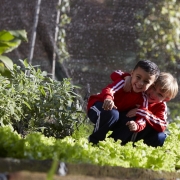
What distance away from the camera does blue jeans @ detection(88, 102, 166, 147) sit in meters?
4.23

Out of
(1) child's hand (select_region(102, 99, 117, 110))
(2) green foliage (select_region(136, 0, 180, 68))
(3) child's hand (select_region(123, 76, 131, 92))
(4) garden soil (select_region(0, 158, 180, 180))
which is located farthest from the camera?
(2) green foliage (select_region(136, 0, 180, 68))

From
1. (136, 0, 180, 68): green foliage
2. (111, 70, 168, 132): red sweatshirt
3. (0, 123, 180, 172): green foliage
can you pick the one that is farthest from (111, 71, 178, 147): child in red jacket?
(136, 0, 180, 68): green foliage

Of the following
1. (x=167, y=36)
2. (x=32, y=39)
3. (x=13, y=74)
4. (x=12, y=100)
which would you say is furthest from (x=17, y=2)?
(x=12, y=100)

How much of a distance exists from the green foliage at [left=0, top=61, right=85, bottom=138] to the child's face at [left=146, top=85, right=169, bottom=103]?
1.92 ft

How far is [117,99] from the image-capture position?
436cm

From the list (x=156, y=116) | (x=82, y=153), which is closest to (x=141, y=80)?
(x=156, y=116)

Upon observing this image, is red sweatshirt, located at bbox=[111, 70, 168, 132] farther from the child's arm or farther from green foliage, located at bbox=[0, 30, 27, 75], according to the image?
green foliage, located at bbox=[0, 30, 27, 75]

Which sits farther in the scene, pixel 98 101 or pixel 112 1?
pixel 112 1

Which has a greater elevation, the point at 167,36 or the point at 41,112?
the point at 167,36

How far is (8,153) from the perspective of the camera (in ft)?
8.58

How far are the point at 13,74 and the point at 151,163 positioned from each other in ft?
5.00

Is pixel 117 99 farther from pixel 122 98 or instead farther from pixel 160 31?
pixel 160 31

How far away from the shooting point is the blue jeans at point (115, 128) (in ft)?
13.9

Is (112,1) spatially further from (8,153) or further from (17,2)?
(8,153)
